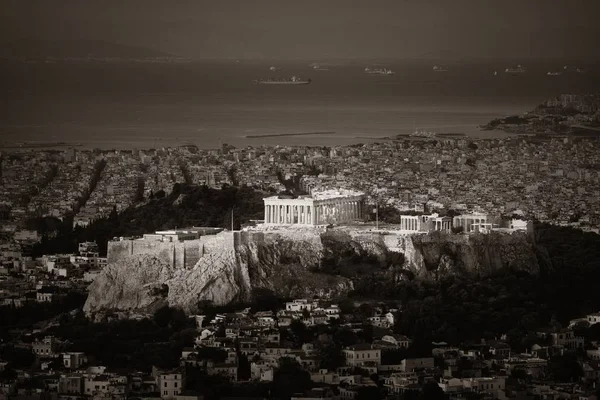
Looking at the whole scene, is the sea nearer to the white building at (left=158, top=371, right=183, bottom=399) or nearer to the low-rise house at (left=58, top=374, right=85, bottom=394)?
the low-rise house at (left=58, top=374, right=85, bottom=394)

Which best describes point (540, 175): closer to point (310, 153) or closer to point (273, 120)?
point (310, 153)

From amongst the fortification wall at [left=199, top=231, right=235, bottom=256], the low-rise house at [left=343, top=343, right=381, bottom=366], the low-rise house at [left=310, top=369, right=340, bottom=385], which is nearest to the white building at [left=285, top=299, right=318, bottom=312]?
the fortification wall at [left=199, top=231, right=235, bottom=256]

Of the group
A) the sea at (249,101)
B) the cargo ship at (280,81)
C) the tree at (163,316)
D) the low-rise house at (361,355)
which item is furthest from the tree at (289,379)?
the cargo ship at (280,81)

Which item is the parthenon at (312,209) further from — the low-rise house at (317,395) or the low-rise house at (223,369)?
the low-rise house at (317,395)

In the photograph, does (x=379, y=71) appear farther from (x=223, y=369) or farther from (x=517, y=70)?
(x=223, y=369)

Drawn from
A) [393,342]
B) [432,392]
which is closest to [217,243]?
[393,342]

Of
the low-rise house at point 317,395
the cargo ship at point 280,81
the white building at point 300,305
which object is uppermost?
the cargo ship at point 280,81

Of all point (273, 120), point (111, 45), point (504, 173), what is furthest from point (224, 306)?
point (273, 120)
